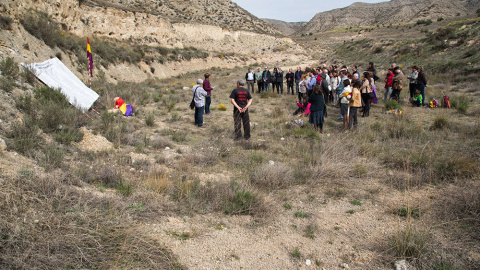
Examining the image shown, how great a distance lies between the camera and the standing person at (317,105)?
27.1 ft

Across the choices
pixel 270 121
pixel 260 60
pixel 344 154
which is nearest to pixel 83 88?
pixel 270 121

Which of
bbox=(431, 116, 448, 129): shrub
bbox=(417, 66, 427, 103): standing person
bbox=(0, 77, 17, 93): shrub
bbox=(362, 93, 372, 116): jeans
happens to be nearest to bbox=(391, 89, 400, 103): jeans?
bbox=(417, 66, 427, 103): standing person

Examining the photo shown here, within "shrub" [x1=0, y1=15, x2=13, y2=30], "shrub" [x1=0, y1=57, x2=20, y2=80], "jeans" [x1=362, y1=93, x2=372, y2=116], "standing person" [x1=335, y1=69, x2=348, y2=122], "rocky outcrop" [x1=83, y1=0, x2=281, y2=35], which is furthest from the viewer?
"rocky outcrop" [x1=83, y1=0, x2=281, y2=35]

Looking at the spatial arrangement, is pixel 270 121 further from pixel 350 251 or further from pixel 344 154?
pixel 350 251

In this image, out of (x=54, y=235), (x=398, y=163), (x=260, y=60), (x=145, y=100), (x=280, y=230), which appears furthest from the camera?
(x=260, y=60)

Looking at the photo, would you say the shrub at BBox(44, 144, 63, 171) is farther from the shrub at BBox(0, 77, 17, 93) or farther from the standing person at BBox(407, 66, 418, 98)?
the standing person at BBox(407, 66, 418, 98)

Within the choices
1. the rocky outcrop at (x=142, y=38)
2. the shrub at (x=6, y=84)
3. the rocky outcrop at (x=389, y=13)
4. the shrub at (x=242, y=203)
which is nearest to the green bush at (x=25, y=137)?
the shrub at (x=6, y=84)

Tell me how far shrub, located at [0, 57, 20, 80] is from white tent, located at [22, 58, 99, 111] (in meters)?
0.76

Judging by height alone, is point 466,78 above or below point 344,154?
above

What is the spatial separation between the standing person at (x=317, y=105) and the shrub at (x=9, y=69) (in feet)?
29.4

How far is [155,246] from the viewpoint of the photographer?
310 centimetres

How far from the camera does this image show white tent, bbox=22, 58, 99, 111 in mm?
9312

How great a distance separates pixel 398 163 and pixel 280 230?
3492 millimetres

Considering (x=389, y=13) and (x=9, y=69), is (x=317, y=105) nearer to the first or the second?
(x=9, y=69)
